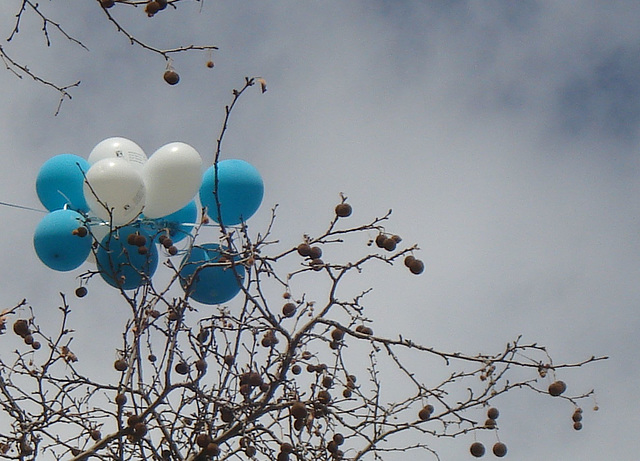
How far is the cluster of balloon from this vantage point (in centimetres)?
370

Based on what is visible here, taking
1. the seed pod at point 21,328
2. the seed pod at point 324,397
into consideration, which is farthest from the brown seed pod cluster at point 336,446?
the seed pod at point 21,328

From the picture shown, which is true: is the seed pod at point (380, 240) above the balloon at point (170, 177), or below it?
below

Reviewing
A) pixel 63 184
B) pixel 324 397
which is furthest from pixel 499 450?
pixel 63 184

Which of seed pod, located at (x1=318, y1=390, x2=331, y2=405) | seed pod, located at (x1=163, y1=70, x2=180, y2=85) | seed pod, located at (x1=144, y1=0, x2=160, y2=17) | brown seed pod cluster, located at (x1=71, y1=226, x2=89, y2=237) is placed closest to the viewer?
seed pod, located at (x1=144, y1=0, x2=160, y2=17)

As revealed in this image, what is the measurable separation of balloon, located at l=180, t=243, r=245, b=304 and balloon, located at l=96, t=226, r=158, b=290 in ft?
0.60

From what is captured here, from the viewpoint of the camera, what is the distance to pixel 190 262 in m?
3.98

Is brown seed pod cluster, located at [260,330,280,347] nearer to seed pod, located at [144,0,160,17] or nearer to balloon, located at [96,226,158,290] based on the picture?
balloon, located at [96,226,158,290]

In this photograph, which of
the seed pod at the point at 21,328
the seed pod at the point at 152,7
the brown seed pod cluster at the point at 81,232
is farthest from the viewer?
the seed pod at the point at 21,328

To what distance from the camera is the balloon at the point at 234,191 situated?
390 cm

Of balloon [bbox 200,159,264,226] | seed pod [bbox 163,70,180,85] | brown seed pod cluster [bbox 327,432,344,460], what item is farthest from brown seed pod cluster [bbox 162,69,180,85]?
brown seed pod cluster [bbox 327,432,344,460]

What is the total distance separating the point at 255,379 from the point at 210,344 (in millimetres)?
569

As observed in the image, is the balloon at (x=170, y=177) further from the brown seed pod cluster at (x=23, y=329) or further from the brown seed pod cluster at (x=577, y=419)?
the brown seed pod cluster at (x=577, y=419)

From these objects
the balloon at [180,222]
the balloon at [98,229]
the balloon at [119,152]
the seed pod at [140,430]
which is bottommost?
the seed pod at [140,430]

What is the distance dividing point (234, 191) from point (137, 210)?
1.52ft
